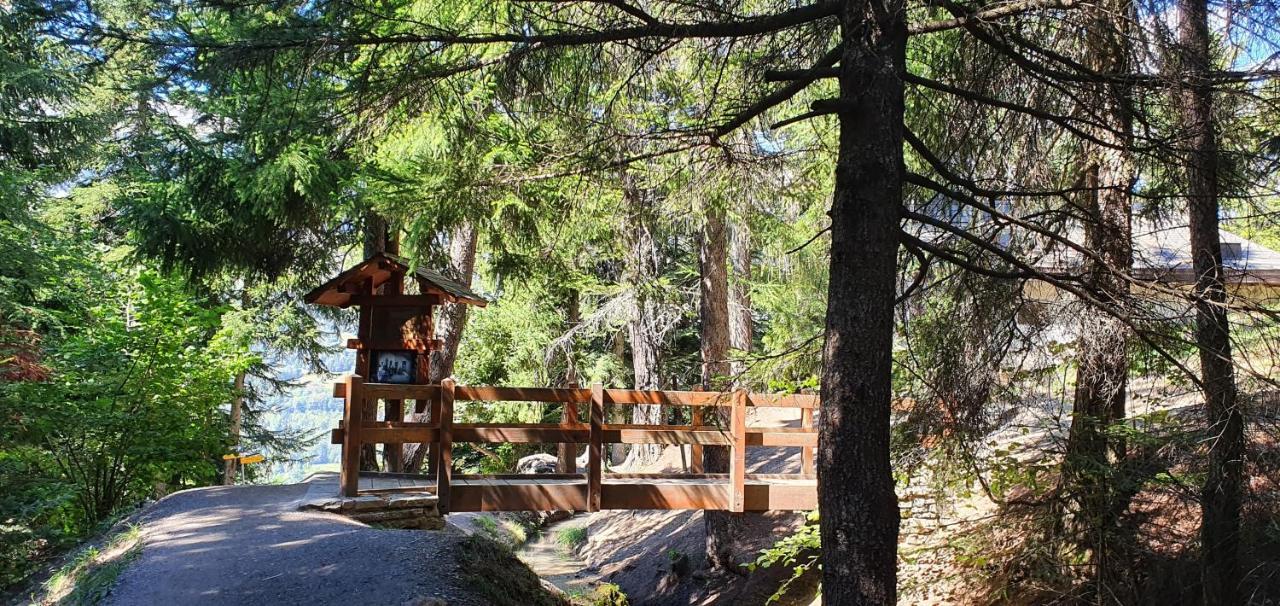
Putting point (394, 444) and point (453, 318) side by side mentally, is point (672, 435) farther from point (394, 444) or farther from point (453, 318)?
point (453, 318)

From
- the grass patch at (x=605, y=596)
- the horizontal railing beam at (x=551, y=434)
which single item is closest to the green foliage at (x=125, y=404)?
the horizontal railing beam at (x=551, y=434)

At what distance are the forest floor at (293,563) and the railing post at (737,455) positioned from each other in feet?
6.63

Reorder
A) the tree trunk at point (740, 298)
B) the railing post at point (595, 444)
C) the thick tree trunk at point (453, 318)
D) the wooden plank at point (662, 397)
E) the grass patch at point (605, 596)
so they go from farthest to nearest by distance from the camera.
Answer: the tree trunk at point (740, 298) → the thick tree trunk at point (453, 318) → the grass patch at point (605, 596) → the wooden plank at point (662, 397) → the railing post at point (595, 444)

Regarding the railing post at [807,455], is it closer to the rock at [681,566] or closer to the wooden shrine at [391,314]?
the rock at [681,566]

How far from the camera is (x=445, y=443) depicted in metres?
8.01

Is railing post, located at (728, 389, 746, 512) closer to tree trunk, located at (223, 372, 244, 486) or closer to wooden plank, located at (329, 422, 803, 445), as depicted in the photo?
wooden plank, located at (329, 422, 803, 445)

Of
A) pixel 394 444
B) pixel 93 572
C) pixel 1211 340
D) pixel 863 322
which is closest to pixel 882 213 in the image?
pixel 863 322

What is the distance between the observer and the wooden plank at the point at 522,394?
821 centimetres

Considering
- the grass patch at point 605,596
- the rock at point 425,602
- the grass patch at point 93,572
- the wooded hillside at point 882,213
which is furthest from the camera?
the grass patch at point 605,596

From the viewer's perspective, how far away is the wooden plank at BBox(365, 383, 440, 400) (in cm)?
834

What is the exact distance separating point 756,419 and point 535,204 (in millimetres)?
9049

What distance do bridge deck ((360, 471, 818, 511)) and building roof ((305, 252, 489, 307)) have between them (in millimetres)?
2061

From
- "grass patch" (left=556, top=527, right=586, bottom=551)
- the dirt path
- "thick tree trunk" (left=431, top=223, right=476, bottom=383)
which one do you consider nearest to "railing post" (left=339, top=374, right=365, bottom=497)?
"thick tree trunk" (left=431, top=223, right=476, bottom=383)

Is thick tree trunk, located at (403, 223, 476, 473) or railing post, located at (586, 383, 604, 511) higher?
thick tree trunk, located at (403, 223, 476, 473)
